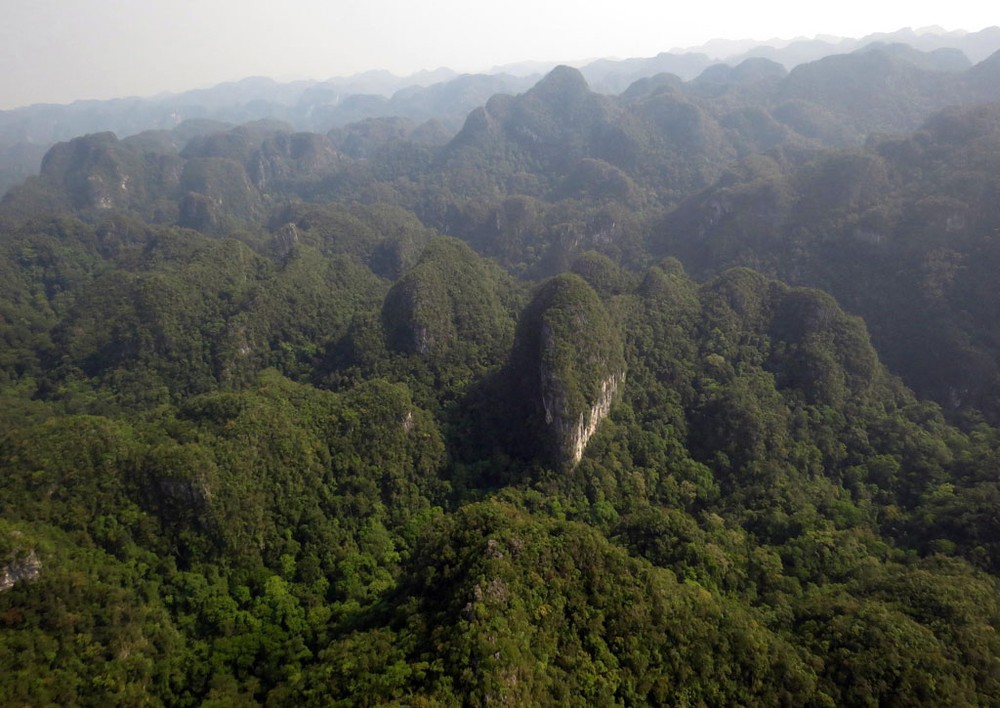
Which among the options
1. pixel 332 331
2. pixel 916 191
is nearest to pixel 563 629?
pixel 332 331

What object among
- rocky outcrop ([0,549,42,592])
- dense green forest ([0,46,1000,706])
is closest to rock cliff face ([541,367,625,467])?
dense green forest ([0,46,1000,706])

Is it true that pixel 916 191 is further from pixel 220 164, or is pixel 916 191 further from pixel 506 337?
pixel 220 164

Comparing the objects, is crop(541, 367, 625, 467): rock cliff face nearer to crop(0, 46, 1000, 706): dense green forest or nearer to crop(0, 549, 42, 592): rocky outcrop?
crop(0, 46, 1000, 706): dense green forest

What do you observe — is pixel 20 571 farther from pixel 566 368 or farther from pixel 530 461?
pixel 566 368

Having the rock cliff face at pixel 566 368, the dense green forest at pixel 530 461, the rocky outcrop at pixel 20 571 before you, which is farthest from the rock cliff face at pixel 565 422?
the rocky outcrop at pixel 20 571

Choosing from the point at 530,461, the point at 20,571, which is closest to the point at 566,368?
the point at 530,461
